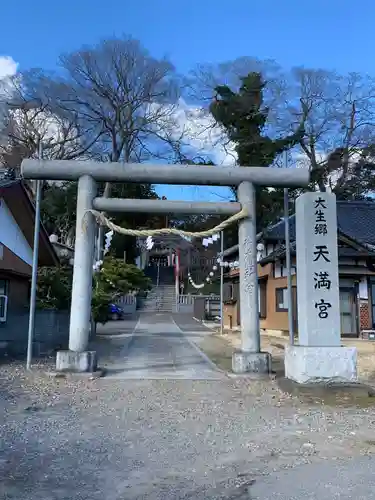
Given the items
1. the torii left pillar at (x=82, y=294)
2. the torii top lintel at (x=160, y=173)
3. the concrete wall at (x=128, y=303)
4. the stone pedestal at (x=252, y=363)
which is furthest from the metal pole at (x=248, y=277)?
the concrete wall at (x=128, y=303)

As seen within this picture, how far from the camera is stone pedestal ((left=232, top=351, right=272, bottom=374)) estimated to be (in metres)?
9.95

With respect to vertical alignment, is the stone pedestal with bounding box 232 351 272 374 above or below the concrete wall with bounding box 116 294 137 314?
below

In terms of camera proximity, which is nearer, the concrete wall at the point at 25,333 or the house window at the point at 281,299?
the concrete wall at the point at 25,333

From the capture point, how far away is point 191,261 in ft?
140

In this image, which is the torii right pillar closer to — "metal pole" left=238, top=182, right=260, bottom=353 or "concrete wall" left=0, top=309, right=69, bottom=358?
"metal pole" left=238, top=182, right=260, bottom=353

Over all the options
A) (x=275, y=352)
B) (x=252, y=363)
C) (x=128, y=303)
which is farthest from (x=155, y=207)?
(x=128, y=303)

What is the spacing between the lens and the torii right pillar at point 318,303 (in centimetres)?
854

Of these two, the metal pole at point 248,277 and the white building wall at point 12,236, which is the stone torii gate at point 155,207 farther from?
the white building wall at point 12,236

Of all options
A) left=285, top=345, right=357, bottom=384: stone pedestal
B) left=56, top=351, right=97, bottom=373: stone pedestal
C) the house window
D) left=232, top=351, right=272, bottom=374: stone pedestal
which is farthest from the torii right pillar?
the house window

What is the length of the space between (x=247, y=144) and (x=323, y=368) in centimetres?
2397

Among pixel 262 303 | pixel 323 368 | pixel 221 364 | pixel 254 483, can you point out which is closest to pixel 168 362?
pixel 221 364

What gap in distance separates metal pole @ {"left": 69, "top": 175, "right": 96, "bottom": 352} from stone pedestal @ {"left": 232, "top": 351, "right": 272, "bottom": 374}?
3283 millimetres

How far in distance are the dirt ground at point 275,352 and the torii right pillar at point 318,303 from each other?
7.48 ft

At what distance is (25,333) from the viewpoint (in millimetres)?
13648
